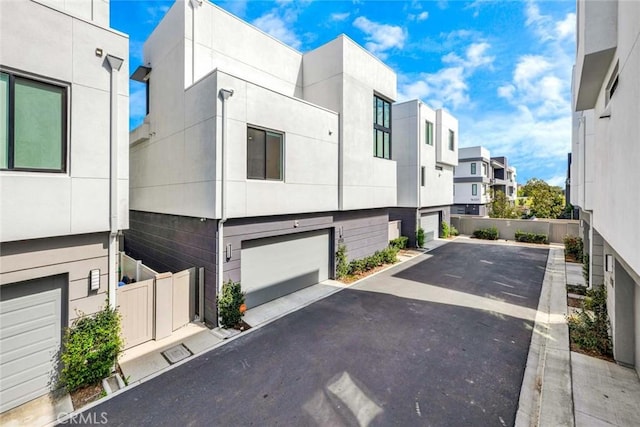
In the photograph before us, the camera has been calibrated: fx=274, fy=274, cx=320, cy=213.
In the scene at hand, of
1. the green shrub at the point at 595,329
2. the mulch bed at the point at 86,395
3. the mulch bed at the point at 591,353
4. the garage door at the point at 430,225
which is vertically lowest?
the mulch bed at the point at 86,395

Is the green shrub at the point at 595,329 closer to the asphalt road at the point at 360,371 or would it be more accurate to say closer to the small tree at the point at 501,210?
the asphalt road at the point at 360,371

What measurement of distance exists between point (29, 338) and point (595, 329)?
424 inches

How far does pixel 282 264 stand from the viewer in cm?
892

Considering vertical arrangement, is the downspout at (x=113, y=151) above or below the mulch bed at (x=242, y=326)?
above

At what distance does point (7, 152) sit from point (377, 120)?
1155 centimetres

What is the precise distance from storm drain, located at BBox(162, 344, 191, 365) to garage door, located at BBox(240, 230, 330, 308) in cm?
215

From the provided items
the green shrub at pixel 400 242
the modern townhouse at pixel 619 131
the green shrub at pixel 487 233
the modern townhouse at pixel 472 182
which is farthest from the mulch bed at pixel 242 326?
the modern townhouse at pixel 472 182

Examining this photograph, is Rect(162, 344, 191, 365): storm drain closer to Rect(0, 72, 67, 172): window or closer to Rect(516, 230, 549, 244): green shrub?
Rect(0, 72, 67, 172): window

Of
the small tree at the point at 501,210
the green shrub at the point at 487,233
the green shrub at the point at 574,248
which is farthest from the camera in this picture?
the small tree at the point at 501,210

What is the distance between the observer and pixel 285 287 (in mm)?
9094

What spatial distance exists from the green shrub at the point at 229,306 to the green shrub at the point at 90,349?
2187 millimetres

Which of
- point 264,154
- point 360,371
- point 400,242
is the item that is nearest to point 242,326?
point 360,371

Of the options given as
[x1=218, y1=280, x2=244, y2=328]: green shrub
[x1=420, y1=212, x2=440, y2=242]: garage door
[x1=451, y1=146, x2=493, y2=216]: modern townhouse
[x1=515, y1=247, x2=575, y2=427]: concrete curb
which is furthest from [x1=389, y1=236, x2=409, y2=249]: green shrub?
[x1=451, y1=146, x2=493, y2=216]: modern townhouse

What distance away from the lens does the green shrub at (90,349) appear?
4.52m
